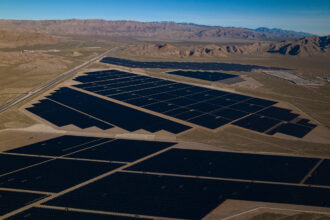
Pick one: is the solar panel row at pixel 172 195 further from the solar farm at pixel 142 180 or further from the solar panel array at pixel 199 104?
the solar panel array at pixel 199 104

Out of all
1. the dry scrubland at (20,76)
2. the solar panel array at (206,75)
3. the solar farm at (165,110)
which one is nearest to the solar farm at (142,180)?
the solar farm at (165,110)

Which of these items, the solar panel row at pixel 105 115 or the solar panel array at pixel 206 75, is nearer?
the solar panel row at pixel 105 115

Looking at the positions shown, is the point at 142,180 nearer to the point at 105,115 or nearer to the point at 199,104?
the point at 105,115

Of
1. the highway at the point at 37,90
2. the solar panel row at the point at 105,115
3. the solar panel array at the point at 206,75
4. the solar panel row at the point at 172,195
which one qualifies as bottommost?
the solar panel row at the point at 172,195

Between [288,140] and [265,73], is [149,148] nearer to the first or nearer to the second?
[288,140]

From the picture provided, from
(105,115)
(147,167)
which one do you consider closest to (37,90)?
(105,115)

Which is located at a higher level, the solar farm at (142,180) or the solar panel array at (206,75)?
the solar panel array at (206,75)

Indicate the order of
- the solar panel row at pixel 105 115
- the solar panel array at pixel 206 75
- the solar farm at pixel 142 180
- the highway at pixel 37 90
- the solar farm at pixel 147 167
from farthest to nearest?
the solar panel array at pixel 206 75
the highway at pixel 37 90
the solar panel row at pixel 105 115
the solar farm at pixel 147 167
the solar farm at pixel 142 180
